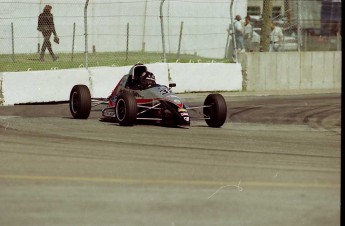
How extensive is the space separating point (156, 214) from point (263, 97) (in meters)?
15.3

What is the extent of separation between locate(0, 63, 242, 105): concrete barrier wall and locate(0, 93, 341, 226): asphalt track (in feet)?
7.60

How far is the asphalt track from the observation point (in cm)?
745

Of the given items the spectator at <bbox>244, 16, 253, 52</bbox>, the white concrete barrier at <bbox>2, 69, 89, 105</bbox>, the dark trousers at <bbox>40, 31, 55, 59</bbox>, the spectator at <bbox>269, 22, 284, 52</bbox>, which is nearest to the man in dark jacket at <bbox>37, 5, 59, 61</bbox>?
the dark trousers at <bbox>40, 31, 55, 59</bbox>

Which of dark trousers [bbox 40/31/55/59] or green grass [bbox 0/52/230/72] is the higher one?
dark trousers [bbox 40/31/55/59]

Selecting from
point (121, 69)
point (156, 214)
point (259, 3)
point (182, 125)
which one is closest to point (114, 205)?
point (156, 214)

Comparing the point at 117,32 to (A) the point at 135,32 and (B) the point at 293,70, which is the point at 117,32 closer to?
(A) the point at 135,32

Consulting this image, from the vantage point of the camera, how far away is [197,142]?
13109mm

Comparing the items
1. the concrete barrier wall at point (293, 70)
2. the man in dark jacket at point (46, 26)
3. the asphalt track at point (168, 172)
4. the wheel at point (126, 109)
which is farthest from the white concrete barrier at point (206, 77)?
the wheel at point (126, 109)

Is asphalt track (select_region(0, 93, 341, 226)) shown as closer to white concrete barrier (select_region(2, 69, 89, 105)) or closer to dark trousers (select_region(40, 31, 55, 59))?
white concrete barrier (select_region(2, 69, 89, 105))

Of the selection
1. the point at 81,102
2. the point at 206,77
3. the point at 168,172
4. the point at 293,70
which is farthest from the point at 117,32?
the point at 168,172

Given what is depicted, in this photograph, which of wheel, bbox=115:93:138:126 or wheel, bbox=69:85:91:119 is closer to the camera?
wheel, bbox=115:93:138:126

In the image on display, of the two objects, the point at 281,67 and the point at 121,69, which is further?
the point at 281,67

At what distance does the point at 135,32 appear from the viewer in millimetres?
32688

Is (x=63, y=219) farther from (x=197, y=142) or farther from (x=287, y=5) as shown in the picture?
(x=287, y=5)
